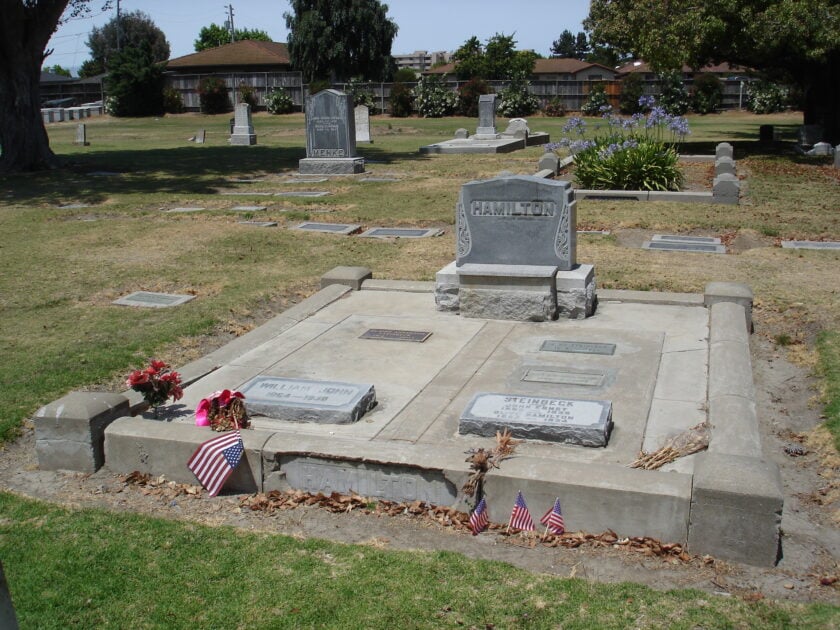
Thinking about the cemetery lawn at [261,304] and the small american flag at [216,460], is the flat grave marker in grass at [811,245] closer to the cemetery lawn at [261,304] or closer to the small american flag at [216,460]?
the cemetery lawn at [261,304]

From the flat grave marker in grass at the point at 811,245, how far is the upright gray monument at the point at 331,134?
11.9 meters

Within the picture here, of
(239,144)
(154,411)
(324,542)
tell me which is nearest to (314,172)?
(239,144)

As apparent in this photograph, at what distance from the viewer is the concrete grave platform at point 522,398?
491 centimetres

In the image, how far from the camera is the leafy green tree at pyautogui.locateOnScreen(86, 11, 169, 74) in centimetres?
9331

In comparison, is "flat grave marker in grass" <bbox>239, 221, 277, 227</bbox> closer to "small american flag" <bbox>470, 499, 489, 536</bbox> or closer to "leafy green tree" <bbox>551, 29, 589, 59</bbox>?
"small american flag" <bbox>470, 499, 489, 536</bbox>

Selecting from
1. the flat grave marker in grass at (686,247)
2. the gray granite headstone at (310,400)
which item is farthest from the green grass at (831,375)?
the flat grave marker in grass at (686,247)

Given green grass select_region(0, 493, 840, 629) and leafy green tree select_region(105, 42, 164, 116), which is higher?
leafy green tree select_region(105, 42, 164, 116)

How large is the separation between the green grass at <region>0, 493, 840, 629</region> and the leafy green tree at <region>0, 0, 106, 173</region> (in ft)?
64.1

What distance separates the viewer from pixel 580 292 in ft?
28.5

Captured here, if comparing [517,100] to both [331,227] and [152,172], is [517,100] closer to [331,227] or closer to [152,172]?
[152,172]

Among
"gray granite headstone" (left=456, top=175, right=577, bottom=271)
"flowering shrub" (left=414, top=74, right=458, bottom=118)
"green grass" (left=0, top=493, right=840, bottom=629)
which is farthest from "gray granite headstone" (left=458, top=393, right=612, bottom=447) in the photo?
"flowering shrub" (left=414, top=74, right=458, bottom=118)

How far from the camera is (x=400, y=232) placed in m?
14.5

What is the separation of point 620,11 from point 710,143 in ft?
22.3

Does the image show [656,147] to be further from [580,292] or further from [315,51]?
[315,51]
